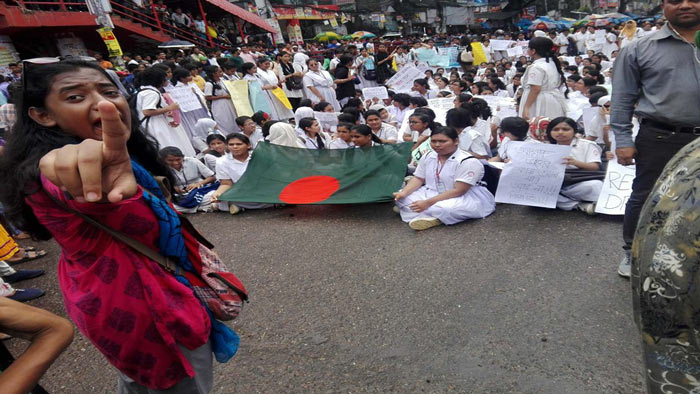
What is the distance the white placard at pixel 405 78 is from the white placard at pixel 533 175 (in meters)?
4.96

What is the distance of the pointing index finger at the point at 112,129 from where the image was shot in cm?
84

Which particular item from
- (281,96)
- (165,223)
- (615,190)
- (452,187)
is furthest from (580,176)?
(281,96)

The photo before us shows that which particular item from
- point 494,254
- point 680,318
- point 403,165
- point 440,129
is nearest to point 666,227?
point 680,318

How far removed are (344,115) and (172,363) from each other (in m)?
5.15

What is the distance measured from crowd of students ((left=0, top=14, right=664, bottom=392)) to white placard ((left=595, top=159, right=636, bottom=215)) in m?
0.10

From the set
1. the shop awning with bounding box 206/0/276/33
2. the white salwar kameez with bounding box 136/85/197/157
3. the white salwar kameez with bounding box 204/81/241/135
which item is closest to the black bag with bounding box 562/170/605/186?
the white salwar kameez with bounding box 136/85/197/157

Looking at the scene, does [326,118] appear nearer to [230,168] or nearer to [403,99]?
[403,99]

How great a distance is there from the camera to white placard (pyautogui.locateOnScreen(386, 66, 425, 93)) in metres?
8.50

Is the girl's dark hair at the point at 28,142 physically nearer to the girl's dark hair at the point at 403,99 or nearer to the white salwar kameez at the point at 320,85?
the girl's dark hair at the point at 403,99

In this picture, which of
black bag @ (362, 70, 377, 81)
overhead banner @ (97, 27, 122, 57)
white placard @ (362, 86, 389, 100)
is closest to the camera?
overhead banner @ (97, 27, 122, 57)

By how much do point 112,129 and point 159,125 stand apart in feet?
17.4

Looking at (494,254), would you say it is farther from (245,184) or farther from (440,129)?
(245,184)

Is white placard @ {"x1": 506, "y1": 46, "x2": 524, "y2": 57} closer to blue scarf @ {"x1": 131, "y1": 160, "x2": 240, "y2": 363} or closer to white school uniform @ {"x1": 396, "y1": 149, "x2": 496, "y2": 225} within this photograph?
white school uniform @ {"x1": 396, "y1": 149, "x2": 496, "y2": 225}

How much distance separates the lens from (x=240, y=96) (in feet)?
24.5
